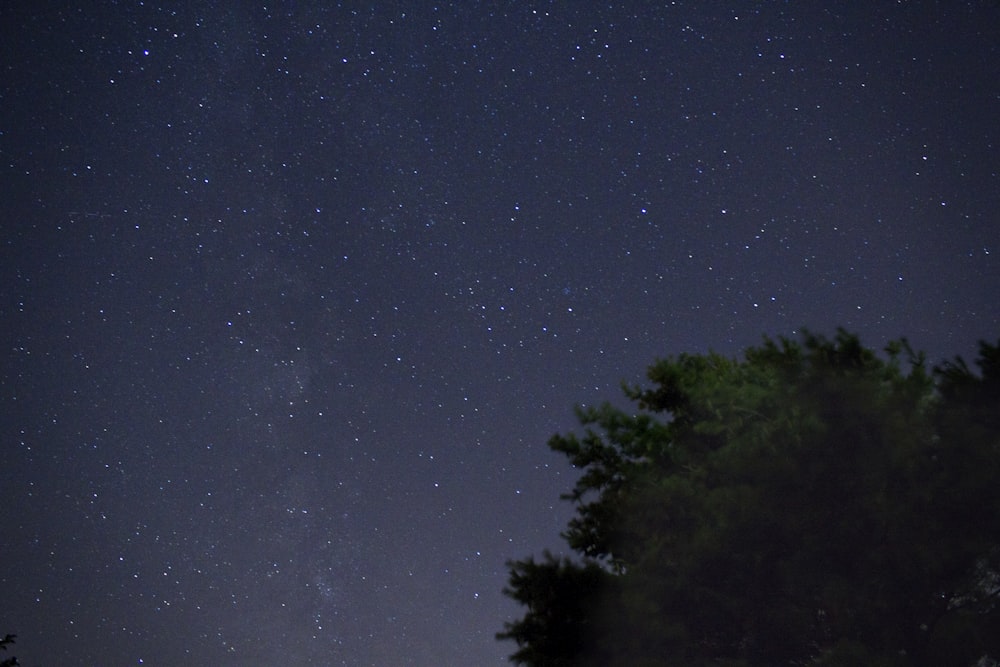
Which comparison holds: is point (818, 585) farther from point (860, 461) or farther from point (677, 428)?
point (677, 428)

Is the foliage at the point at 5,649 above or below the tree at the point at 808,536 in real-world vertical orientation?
above

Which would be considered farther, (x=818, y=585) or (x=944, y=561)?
(x=818, y=585)

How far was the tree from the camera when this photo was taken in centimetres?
731

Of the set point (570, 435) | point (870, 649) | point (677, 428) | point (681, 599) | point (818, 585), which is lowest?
point (870, 649)

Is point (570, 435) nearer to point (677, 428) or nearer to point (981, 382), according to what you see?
point (677, 428)

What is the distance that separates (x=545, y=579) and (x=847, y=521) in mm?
4205

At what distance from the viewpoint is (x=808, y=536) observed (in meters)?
7.90

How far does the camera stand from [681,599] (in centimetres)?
862

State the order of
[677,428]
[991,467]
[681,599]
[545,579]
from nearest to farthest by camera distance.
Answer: [991,467] < [681,599] < [545,579] < [677,428]

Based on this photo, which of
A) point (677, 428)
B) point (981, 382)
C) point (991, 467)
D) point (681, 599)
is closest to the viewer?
point (991, 467)

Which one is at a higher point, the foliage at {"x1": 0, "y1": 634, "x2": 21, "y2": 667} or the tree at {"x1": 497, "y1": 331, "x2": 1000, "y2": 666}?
the foliage at {"x1": 0, "y1": 634, "x2": 21, "y2": 667}

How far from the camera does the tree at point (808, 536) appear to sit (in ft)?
24.0

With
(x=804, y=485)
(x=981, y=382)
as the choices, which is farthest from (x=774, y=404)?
(x=981, y=382)

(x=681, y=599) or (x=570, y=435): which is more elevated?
(x=570, y=435)
